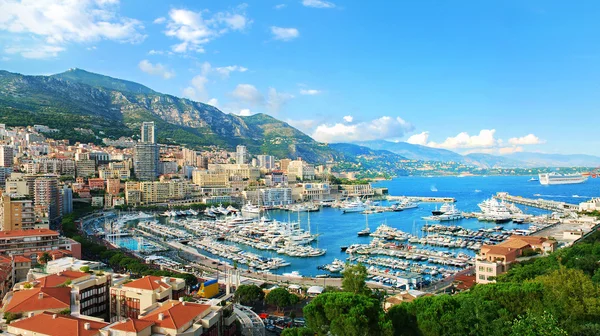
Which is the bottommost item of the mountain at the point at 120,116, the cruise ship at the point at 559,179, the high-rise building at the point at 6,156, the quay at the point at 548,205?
the quay at the point at 548,205

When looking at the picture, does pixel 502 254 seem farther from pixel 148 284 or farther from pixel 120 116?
pixel 120 116

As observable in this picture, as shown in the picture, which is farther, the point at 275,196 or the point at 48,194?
the point at 275,196

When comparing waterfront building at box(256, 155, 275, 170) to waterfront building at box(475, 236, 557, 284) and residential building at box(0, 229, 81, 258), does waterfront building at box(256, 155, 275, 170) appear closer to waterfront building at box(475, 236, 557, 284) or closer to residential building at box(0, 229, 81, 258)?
residential building at box(0, 229, 81, 258)

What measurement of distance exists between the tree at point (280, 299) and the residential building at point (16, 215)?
617 inches

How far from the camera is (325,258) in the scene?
2503 centimetres

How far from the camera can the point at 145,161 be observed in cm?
5847

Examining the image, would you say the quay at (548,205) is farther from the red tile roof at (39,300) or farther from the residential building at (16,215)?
the red tile roof at (39,300)

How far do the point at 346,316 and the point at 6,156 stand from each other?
52069 mm

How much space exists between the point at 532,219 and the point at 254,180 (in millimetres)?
40416

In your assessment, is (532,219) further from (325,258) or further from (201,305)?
(201,305)

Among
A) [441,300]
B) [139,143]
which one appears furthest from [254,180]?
[441,300]

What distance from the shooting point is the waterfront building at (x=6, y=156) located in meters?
48.8

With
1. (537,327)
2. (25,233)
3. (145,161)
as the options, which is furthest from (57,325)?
(145,161)

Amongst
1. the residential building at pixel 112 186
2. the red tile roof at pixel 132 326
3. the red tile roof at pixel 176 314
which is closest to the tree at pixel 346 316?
the red tile roof at pixel 176 314
